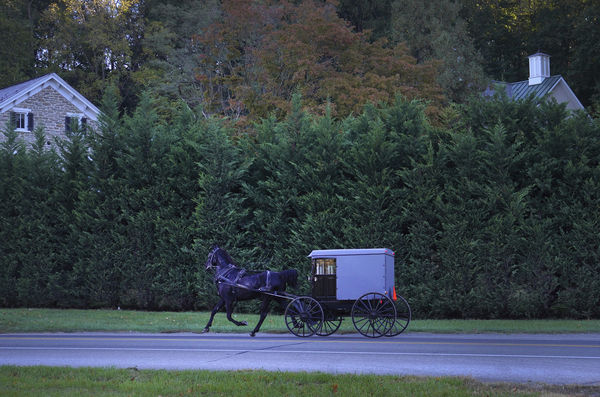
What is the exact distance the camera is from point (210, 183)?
20.9m

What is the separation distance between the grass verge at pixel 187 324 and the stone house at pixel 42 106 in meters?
27.1

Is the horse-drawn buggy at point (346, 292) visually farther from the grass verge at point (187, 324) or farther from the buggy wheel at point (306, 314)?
the grass verge at point (187, 324)

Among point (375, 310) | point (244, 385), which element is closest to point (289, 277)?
point (375, 310)

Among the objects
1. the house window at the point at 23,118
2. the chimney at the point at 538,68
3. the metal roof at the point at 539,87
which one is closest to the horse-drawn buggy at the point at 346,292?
the metal roof at the point at 539,87

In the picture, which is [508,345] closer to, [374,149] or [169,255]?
[374,149]

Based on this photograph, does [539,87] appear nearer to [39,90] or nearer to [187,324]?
[187,324]

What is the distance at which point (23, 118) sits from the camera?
4556cm

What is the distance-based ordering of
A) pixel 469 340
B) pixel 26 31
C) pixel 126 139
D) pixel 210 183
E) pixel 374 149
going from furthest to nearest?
pixel 26 31, pixel 126 139, pixel 210 183, pixel 374 149, pixel 469 340

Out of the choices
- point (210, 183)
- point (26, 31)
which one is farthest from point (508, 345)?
point (26, 31)

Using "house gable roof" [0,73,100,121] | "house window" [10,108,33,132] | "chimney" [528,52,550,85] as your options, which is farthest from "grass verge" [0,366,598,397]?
"chimney" [528,52,550,85]

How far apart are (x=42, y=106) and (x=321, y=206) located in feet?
106

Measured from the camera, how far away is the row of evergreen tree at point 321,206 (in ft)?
59.2

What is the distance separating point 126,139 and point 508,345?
1479cm

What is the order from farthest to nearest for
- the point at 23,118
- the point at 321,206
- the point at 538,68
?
the point at 23,118 → the point at 538,68 → the point at 321,206
